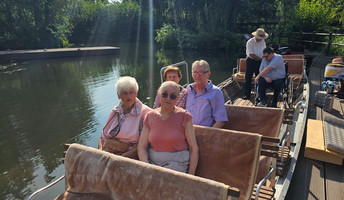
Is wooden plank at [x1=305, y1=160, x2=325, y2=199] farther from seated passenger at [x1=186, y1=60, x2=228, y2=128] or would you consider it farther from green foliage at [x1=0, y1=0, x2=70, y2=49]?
green foliage at [x1=0, y1=0, x2=70, y2=49]

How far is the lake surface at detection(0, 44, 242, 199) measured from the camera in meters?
5.17

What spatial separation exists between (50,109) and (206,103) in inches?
292

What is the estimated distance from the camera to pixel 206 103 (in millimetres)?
3064

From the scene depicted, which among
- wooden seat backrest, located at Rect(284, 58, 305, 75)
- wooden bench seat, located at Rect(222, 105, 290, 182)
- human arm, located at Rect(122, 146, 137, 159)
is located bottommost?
human arm, located at Rect(122, 146, 137, 159)

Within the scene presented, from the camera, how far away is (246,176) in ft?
7.17

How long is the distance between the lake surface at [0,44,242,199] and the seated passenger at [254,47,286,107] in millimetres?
4123

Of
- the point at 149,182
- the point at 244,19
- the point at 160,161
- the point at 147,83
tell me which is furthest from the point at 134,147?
the point at 244,19

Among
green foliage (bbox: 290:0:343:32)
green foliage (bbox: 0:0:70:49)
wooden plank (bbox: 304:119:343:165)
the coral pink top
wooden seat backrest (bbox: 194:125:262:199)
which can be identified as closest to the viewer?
wooden seat backrest (bbox: 194:125:262:199)

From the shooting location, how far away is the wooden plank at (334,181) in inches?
111

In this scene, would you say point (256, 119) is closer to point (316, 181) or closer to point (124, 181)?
point (316, 181)

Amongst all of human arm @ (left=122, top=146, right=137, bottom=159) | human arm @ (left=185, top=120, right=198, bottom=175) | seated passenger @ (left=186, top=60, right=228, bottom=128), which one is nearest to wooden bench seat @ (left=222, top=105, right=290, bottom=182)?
seated passenger @ (left=186, top=60, right=228, bottom=128)

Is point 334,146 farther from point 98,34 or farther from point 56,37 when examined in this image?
point 98,34

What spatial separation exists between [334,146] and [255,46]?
115 inches

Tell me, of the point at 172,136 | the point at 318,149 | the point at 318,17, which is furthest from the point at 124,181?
the point at 318,17
